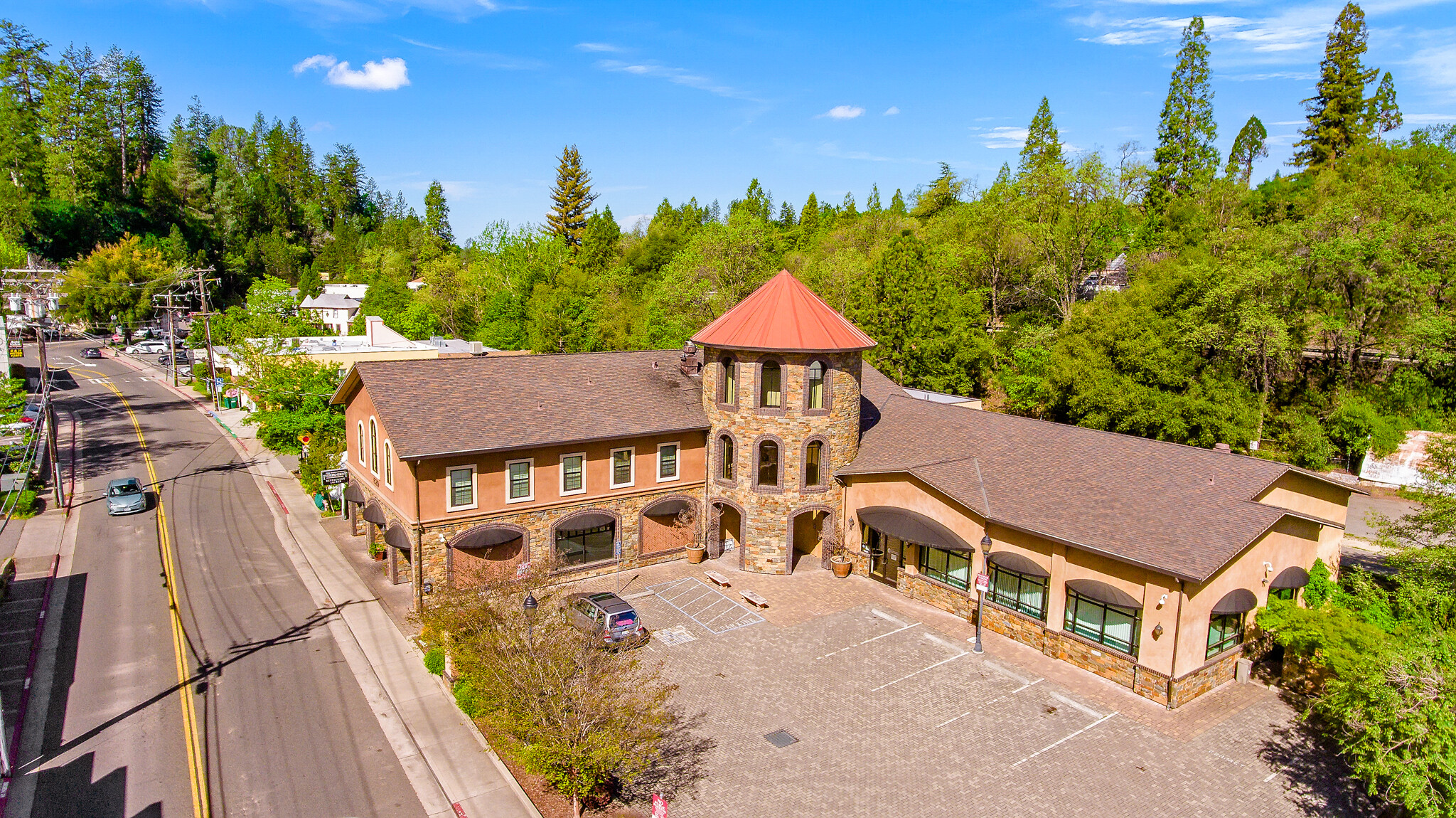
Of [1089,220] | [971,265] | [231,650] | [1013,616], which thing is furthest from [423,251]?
[1013,616]

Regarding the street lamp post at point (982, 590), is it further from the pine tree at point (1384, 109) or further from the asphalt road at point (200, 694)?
the pine tree at point (1384, 109)

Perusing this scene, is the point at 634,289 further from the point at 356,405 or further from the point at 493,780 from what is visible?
the point at 493,780

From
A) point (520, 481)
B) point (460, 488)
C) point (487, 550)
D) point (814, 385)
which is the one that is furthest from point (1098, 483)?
point (460, 488)

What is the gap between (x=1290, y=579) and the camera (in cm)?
2430

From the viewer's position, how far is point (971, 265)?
217ft

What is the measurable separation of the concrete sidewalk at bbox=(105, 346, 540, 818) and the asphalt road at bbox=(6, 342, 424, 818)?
435mm

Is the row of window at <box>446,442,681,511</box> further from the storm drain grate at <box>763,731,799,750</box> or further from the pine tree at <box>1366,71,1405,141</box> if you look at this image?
the pine tree at <box>1366,71,1405,141</box>

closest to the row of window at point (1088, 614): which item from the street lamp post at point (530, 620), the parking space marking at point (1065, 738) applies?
the parking space marking at point (1065, 738)

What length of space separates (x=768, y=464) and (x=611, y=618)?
10.0 metres

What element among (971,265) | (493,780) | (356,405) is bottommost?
(493,780)

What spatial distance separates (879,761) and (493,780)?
9.45 metres

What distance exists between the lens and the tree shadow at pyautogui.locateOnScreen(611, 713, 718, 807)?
17859mm

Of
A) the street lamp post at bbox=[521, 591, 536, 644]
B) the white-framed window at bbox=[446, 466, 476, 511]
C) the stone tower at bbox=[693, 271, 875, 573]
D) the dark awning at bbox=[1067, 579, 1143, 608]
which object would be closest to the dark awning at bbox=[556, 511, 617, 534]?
the white-framed window at bbox=[446, 466, 476, 511]

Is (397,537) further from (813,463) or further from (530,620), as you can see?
(813,463)
